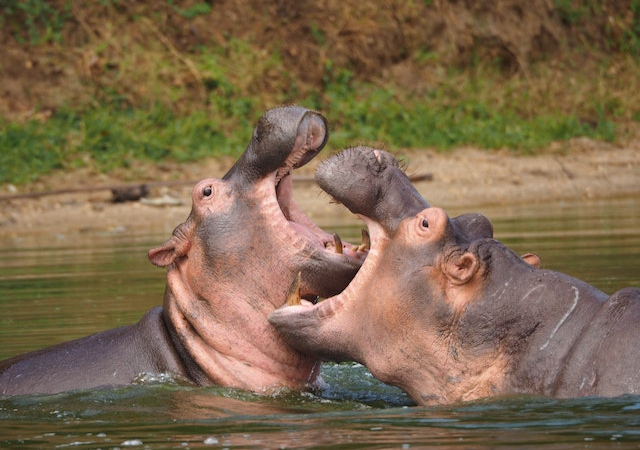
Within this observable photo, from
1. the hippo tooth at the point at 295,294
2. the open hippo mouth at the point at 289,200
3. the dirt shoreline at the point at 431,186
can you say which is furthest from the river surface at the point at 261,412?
the dirt shoreline at the point at 431,186

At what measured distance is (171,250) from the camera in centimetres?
566

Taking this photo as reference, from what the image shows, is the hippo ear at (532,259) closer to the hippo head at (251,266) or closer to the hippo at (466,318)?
the hippo at (466,318)

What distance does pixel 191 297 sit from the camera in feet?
18.3

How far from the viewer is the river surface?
3914 millimetres

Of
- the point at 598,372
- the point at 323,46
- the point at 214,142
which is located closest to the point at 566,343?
the point at 598,372

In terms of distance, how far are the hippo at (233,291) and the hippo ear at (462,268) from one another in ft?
2.60

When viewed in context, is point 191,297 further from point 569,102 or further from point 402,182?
point 569,102

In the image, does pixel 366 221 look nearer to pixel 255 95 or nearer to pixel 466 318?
pixel 466 318

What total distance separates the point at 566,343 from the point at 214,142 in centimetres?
1152

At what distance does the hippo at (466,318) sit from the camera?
172 inches

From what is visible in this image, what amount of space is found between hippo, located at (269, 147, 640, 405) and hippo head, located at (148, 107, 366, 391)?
557 mm

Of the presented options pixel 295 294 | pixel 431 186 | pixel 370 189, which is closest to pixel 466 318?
pixel 370 189

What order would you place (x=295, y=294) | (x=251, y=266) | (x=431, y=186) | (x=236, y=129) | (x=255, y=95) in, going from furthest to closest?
(x=255, y=95) < (x=236, y=129) < (x=431, y=186) < (x=251, y=266) < (x=295, y=294)

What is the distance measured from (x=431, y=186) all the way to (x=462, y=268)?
981cm
